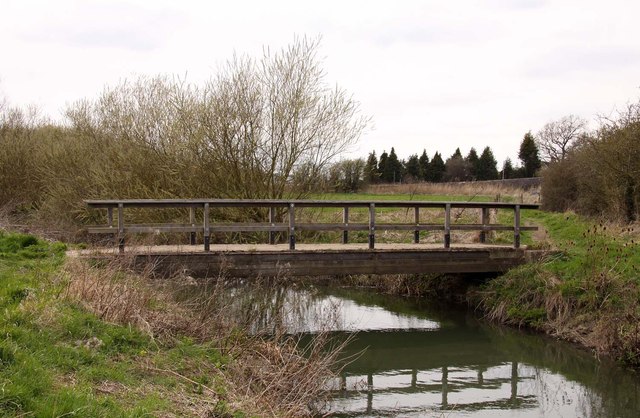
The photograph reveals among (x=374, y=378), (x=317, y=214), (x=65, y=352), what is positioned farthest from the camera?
(x=317, y=214)

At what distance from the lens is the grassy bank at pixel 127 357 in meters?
5.27

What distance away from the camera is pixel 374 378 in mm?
10406

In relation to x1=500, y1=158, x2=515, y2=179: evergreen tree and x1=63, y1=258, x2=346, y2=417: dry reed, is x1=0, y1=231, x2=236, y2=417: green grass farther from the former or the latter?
x1=500, y1=158, x2=515, y2=179: evergreen tree

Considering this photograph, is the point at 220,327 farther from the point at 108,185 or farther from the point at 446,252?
the point at 108,185

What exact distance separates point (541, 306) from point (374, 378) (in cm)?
489

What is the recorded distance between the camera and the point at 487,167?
7131cm

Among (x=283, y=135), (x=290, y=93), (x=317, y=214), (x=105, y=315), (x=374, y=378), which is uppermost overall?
(x=290, y=93)

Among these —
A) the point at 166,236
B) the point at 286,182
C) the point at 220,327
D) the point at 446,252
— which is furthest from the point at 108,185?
the point at 220,327

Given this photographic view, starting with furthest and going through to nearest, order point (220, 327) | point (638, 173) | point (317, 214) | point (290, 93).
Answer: point (317, 214)
point (290, 93)
point (638, 173)
point (220, 327)

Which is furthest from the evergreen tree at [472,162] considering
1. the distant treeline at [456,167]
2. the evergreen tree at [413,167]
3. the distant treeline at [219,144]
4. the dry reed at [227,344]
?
the dry reed at [227,344]

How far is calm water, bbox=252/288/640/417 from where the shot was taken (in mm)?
8992

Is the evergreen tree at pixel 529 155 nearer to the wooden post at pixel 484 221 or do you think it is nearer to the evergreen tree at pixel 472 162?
the evergreen tree at pixel 472 162

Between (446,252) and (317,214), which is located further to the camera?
(317,214)

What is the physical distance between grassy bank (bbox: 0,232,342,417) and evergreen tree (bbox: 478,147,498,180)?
213 feet
